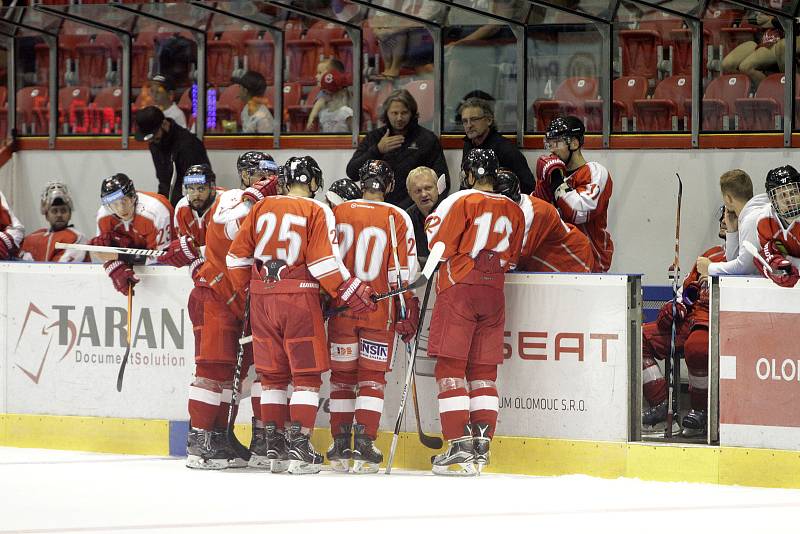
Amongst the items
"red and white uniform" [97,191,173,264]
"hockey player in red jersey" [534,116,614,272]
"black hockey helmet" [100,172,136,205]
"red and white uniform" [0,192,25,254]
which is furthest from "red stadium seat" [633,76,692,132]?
"red and white uniform" [0,192,25,254]

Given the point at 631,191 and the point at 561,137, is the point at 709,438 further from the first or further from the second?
the point at 631,191

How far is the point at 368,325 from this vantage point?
6305 mm

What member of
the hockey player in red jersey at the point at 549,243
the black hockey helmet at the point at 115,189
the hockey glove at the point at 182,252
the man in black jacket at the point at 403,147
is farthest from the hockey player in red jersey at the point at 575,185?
the black hockey helmet at the point at 115,189

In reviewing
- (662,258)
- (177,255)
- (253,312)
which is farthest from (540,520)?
(662,258)

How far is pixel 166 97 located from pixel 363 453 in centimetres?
348

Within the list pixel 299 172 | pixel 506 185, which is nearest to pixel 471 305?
pixel 506 185

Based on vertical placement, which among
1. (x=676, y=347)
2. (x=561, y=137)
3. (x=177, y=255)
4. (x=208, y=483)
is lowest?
(x=208, y=483)

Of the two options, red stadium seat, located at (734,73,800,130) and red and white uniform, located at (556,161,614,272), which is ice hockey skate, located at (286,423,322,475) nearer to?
red and white uniform, located at (556,161,614,272)

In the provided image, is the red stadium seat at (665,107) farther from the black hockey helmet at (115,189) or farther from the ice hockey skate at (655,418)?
the black hockey helmet at (115,189)

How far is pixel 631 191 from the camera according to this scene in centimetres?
800

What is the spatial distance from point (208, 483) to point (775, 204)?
264 cm

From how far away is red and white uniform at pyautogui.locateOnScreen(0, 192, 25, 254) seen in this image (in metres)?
7.72

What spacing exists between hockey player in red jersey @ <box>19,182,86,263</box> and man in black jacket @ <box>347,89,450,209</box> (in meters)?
1.75

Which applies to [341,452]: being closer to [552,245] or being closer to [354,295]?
→ [354,295]
